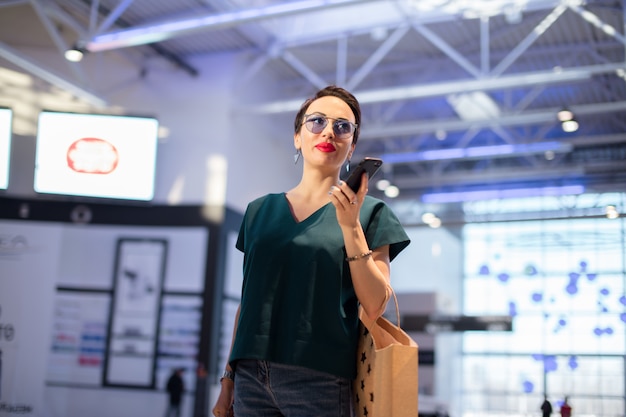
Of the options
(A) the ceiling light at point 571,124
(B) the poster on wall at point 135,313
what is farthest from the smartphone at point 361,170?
(B) the poster on wall at point 135,313

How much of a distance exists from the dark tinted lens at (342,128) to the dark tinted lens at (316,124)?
0.03m

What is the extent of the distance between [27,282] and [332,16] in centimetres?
621

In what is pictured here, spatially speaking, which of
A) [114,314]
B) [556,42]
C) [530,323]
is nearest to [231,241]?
[114,314]

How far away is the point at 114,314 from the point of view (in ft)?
42.4

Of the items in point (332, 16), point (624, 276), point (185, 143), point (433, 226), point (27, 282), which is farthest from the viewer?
point (624, 276)

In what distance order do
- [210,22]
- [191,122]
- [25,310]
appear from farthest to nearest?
[191,122] → [25,310] → [210,22]

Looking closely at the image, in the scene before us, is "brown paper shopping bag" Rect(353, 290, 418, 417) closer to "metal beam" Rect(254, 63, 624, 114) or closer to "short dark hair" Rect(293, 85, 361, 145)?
"short dark hair" Rect(293, 85, 361, 145)

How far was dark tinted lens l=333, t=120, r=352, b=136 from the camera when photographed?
186 cm

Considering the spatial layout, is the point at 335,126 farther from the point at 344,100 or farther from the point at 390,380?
the point at 390,380

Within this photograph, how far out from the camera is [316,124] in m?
1.88

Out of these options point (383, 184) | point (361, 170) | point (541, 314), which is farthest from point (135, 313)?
point (541, 314)

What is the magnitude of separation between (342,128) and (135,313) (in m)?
11.6

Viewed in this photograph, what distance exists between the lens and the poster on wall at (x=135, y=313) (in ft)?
41.8

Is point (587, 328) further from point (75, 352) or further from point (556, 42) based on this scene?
point (75, 352)
